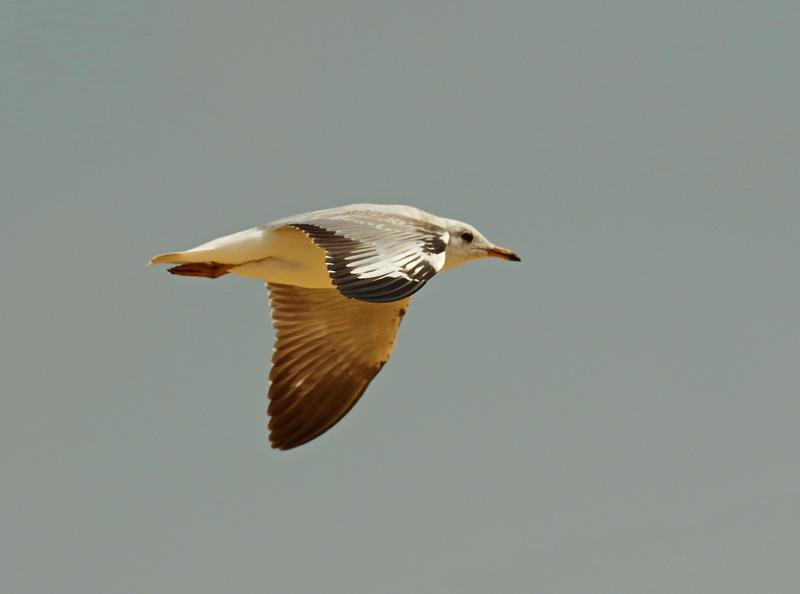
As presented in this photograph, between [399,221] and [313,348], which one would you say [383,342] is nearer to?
[313,348]

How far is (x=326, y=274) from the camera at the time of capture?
970 cm

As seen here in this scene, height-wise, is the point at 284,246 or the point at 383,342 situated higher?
the point at 284,246

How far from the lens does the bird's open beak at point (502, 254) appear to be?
10.2 m

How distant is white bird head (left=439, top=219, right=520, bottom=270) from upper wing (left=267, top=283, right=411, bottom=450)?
880 mm

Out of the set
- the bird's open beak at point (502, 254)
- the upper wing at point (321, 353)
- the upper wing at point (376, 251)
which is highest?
the bird's open beak at point (502, 254)

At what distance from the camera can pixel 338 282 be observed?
22.8 ft

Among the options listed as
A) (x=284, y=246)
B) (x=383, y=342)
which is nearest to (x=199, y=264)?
(x=284, y=246)

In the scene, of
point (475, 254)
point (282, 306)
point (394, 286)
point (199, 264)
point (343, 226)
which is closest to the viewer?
point (394, 286)

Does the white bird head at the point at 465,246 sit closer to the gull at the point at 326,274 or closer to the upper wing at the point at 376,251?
the gull at the point at 326,274

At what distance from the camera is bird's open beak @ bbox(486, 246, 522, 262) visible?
10.2 m

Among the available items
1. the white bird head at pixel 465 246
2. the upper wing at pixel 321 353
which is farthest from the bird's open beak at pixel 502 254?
the upper wing at pixel 321 353

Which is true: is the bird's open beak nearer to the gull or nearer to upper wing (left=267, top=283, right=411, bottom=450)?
the gull

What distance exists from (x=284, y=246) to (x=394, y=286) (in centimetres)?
274

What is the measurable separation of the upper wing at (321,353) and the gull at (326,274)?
0.4 inches
